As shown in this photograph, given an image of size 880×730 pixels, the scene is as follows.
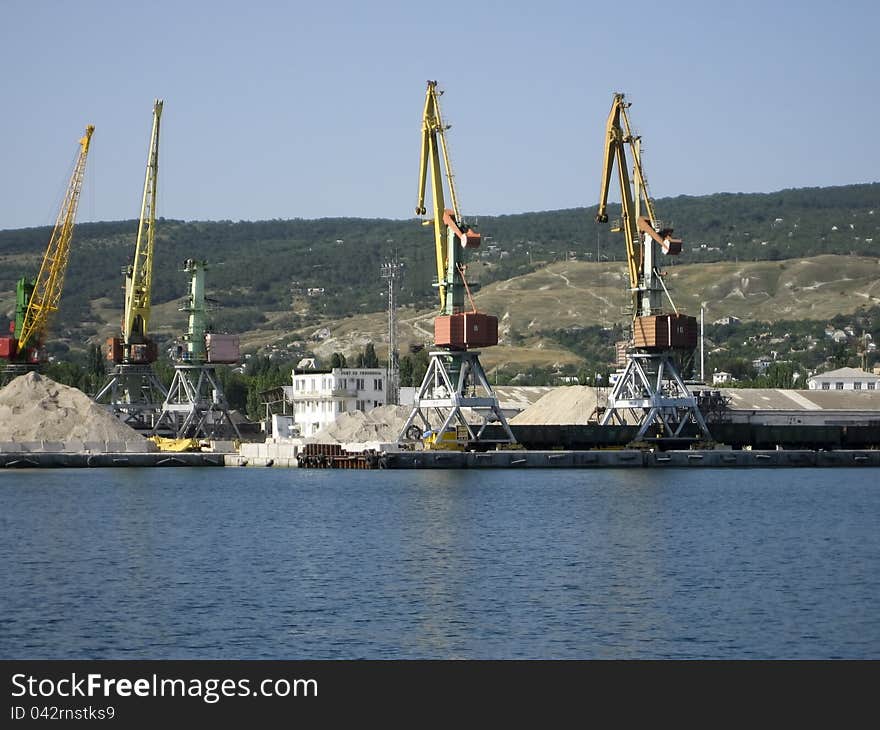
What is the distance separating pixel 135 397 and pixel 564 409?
35889mm

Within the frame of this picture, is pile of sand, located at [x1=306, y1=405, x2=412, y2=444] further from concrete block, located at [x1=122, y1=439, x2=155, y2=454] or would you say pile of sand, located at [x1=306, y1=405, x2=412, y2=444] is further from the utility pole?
concrete block, located at [x1=122, y1=439, x2=155, y2=454]

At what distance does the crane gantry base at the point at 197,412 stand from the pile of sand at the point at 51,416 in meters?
9.80

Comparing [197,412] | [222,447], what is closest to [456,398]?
[222,447]

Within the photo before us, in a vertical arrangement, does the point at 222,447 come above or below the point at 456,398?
below

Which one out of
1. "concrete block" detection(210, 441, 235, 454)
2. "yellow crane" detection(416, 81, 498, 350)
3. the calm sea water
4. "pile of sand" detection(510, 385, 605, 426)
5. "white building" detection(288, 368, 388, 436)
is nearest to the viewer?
the calm sea water

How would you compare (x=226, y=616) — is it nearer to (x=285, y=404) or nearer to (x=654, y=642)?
(x=654, y=642)

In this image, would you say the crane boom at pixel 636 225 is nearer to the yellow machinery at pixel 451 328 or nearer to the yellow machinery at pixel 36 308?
the yellow machinery at pixel 451 328

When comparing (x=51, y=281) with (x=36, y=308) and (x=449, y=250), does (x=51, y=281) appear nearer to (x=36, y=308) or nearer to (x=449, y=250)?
(x=36, y=308)

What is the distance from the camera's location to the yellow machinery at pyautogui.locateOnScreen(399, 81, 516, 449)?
104562 millimetres

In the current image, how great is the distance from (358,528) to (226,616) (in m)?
23.1

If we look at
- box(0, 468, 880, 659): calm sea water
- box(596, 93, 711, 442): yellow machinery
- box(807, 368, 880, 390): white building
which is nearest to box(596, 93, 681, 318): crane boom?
box(596, 93, 711, 442): yellow machinery

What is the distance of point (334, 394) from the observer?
445 feet

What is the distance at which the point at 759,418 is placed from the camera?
130m

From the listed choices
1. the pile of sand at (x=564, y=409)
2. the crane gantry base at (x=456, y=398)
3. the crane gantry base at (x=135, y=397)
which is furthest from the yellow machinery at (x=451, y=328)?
the crane gantry base at (x=135, y=397)
